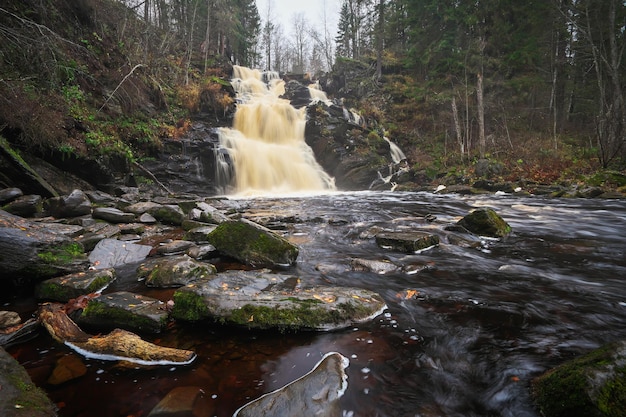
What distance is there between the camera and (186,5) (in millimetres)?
28984

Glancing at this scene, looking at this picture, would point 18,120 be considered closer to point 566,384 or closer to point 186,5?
point 566,384

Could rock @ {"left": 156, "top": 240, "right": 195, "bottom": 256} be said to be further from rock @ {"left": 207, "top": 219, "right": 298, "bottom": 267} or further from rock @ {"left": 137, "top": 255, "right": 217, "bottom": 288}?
rock @ {"left": 137, "top": 255, "right": 217, "bottom": 288}

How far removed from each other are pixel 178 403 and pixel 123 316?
1.23m

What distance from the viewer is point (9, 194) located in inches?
265

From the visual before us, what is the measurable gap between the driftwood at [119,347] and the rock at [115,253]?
193 cm

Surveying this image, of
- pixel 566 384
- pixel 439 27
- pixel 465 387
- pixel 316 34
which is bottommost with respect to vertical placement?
Answer: pixel 465 387

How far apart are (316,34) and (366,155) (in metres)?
39.9

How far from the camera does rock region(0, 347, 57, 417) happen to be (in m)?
1.56

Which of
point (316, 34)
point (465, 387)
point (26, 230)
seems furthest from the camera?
point (316, 34)

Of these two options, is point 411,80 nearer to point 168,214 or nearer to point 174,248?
point 168,214

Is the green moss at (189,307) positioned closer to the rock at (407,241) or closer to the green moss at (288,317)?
the green moss at (288,317)

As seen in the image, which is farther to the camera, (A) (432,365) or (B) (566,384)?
(A) (432,365)

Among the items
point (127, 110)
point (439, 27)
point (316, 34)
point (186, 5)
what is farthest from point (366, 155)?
point (316, 34)

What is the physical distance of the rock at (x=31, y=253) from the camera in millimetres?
3330
